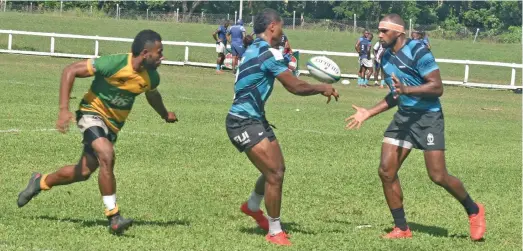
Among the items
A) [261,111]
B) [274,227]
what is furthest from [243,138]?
[274,227]

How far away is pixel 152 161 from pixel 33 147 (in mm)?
2049

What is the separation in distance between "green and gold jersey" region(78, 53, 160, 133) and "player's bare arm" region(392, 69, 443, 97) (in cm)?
240

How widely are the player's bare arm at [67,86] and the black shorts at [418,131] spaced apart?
3.12m

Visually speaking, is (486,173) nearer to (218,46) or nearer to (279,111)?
(279,111)

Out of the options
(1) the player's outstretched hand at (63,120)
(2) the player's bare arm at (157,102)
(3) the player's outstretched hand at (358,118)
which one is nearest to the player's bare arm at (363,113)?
(3) the player's outstretched hand at (358,118)

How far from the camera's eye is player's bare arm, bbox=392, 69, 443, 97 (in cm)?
941

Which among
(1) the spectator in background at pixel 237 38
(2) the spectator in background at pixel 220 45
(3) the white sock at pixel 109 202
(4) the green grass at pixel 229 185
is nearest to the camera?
(3) the white sock at pixel 109 202

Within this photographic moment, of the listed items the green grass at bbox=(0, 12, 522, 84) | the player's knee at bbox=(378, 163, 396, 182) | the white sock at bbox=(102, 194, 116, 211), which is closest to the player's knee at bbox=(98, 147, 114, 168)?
the white sock at bbox=(102, 194, 116, 211)

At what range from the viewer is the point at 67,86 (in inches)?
367

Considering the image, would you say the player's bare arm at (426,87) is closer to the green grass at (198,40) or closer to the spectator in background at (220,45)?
the spectator in background at (220,45)

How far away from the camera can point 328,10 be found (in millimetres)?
85875

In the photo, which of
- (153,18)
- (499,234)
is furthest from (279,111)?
(153,18)

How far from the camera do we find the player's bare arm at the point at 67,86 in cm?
921

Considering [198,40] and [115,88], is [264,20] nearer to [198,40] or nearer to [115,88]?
[115,88]
